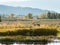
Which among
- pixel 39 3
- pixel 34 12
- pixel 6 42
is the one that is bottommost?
pixel 6 42

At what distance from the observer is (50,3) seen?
92.7 inches

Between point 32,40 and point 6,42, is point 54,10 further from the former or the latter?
point 6,42

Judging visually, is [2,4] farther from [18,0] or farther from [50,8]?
[50,8]

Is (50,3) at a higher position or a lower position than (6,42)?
higher

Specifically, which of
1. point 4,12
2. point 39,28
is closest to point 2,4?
point 4,12

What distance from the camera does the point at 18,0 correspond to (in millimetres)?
2404

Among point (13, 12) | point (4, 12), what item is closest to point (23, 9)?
point (13, 12)

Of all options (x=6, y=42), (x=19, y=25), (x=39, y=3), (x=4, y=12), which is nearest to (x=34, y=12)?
(x=39, y=3)

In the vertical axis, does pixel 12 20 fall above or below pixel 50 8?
below

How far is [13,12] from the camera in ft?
7.77

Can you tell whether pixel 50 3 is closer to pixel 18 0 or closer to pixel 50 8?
pixel 50 8

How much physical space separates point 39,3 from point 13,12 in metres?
0.45

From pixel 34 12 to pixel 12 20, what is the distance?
38 cm

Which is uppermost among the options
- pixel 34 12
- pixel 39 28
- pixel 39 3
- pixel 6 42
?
pixel 39 3
